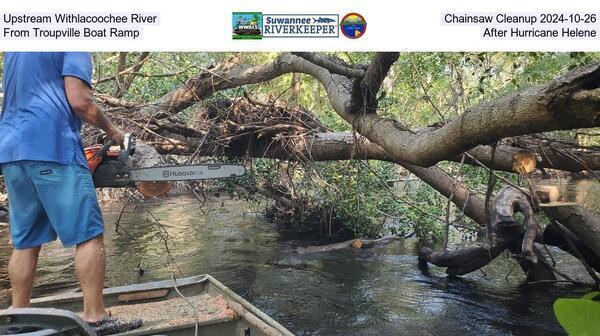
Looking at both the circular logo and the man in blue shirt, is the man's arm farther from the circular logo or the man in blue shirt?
the circular logo

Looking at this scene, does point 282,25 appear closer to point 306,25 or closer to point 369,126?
point 306,25

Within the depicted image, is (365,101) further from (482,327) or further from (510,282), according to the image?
(510,282)

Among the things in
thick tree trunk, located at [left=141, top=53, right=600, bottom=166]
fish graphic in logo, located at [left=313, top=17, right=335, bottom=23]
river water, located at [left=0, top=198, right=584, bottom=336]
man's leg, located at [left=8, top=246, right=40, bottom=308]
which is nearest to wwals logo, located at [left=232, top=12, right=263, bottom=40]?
fish graphic in logo, located at [left=313, top=17, right=335, bottom=23]

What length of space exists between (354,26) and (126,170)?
5.19 ft

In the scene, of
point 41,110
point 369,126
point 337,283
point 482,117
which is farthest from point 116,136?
point 337,283

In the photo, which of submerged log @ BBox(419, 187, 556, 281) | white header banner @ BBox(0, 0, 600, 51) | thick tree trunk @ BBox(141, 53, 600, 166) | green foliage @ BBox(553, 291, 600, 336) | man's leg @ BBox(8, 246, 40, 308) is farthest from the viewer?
submerged log @ BBox(419, 187, 556, 281)

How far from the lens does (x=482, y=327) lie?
524 centimetres

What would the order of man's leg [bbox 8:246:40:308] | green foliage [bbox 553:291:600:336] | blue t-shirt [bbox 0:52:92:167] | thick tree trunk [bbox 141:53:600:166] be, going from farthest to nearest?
man's leg [bbox 8:246:40:308]
blue t-shirt [bbox 0:52:92:167]
thick tree trunk [bbox 141:53:600:166]
green foliage [bbox 553:291:600:336]

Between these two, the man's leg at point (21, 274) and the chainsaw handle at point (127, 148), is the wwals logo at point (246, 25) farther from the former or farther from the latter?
the man's leg at point (21, 274)

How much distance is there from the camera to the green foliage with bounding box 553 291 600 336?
3.59ft

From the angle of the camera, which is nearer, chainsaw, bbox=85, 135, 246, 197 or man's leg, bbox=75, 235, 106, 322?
man's leg, bbox=75, 235, 106, 322

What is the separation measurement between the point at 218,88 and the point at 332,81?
2020 millimetres

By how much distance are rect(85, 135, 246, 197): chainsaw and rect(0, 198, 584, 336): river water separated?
231 cm

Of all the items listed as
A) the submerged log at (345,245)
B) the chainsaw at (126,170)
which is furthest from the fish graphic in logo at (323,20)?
the submerged log at (345,245)
